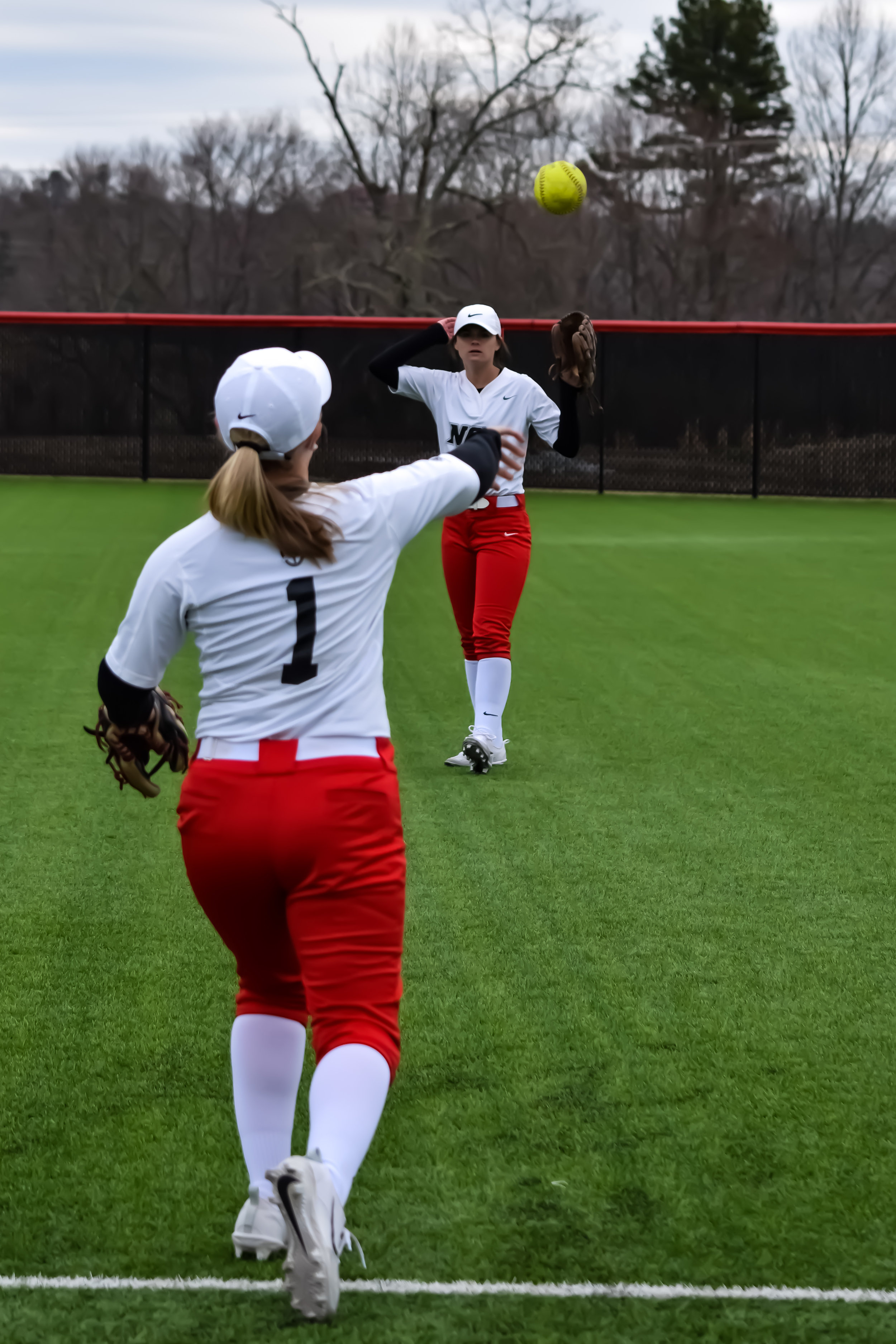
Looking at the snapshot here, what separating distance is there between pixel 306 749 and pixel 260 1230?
0.91 m

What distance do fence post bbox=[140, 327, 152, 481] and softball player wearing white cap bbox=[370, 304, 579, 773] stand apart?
16.4 m

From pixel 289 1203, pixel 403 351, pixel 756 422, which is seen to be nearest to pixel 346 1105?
pixel 289 1203

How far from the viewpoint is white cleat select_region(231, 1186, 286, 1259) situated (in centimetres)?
277

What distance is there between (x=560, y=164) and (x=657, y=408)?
36.3 ft

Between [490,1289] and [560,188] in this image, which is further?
[560,188]

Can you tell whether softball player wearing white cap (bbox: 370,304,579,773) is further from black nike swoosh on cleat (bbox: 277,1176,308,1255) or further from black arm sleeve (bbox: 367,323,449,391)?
black nike swoosh on cleat (bbox: 277,1176,308,1255)

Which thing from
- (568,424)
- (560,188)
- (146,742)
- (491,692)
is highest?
(560,188)

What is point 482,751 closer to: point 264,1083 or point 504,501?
point 504,501

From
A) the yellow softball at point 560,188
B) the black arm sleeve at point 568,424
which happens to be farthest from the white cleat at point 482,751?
the yellow softball at point 560,188

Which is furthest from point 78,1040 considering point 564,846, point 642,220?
point 642,220

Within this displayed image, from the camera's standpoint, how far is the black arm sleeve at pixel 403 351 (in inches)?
236

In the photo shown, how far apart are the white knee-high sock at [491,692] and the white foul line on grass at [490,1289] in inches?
173

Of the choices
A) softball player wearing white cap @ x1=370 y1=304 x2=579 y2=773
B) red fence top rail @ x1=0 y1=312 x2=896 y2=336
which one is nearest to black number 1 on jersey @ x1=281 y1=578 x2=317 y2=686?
softball player wearing white cap @ x1=370 y1=304 x2=579 y2=773

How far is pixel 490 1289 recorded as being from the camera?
8.87 ft
